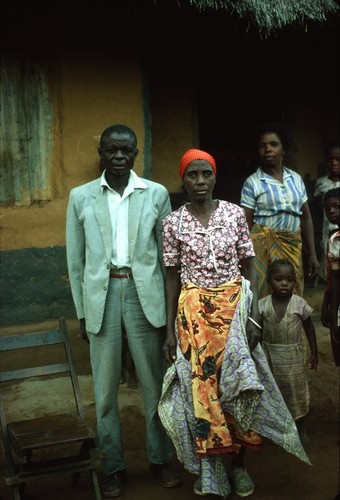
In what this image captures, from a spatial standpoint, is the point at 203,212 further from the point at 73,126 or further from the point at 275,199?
the point at 73,126

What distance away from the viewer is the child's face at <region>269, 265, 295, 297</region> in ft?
15.9

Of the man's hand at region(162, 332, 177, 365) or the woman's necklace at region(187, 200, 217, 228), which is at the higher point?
the woman's necklace at region(187, 200, 217, 228)

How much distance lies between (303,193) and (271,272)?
816 mm

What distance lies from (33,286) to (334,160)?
9.36ft

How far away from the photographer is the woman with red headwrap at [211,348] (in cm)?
398

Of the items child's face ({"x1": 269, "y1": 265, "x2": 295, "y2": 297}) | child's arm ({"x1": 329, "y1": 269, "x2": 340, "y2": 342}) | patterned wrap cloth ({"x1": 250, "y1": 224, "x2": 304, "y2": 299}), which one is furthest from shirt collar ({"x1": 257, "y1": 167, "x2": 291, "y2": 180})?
child's arm ({"x1": 329, "y1": 269, "x2": 340, "y2": 342})

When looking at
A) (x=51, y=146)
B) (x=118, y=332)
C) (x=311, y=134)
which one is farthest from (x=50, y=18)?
(x=311, y=134)

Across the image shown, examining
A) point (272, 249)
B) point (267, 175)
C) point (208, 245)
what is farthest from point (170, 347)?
point (267, 175)

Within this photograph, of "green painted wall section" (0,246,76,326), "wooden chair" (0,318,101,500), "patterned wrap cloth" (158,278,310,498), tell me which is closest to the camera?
"wooden chair" (0,318,101,500)

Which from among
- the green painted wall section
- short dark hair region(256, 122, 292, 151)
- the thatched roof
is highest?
the thatched roof

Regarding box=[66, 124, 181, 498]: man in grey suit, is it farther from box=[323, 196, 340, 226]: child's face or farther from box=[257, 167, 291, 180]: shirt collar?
box=[257, 167, 291, 180]: shirt collar

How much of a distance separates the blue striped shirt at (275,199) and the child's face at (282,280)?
0.58m

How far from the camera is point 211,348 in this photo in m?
4.02

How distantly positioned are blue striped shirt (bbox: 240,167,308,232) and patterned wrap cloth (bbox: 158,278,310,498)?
1350 millimetres
